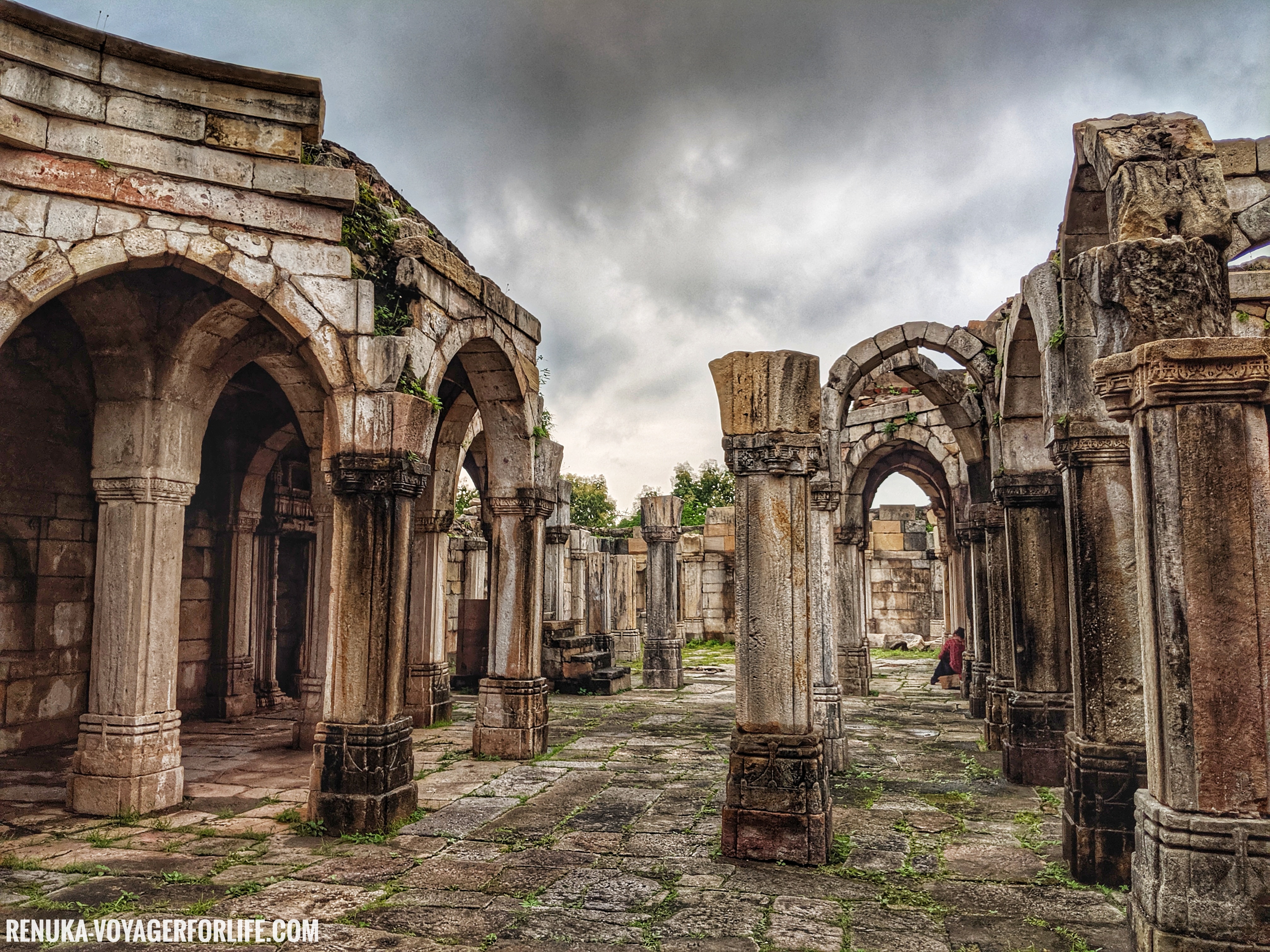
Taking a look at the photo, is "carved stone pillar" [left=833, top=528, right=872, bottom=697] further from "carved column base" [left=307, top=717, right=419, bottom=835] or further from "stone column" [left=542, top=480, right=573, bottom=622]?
"carved column base" [left=307, top=717, right=419, bottom=835]

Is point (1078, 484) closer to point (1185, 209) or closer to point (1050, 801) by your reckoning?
point (1185, 209)

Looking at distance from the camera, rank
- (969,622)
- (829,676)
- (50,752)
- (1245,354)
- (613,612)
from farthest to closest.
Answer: (613,612)
(969,622)
(50,752)
(829,676)
(1245,354)

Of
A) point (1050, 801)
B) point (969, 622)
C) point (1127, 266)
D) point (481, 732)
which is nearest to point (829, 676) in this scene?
point (1050, 801)

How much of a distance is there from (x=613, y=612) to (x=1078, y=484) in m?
17.0

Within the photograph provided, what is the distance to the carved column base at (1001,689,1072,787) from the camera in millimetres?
7535

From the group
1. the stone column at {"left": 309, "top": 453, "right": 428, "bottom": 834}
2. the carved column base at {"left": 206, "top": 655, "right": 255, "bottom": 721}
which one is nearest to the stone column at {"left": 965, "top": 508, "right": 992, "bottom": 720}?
the stone column at {"left": 309, "top": 453, "right": 428, "bottom": 834}

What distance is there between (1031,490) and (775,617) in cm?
347

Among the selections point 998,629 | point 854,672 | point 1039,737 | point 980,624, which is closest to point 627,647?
point 854,672

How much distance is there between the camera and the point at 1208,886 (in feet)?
11.1

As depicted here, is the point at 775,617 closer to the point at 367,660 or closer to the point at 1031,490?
the point at 367,660

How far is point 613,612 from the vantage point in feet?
72.0

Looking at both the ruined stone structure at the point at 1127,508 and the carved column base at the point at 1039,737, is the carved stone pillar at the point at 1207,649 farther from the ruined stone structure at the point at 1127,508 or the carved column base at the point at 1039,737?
the carved column base at the point at 1039,737

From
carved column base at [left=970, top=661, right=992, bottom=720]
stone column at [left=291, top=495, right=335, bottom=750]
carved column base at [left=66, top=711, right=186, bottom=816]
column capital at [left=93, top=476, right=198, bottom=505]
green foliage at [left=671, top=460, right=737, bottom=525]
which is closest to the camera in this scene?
carved column base at [left=66, top=711, right=186, bottom=816]

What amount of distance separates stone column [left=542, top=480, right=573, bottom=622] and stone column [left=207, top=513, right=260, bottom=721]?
447 centimetres
